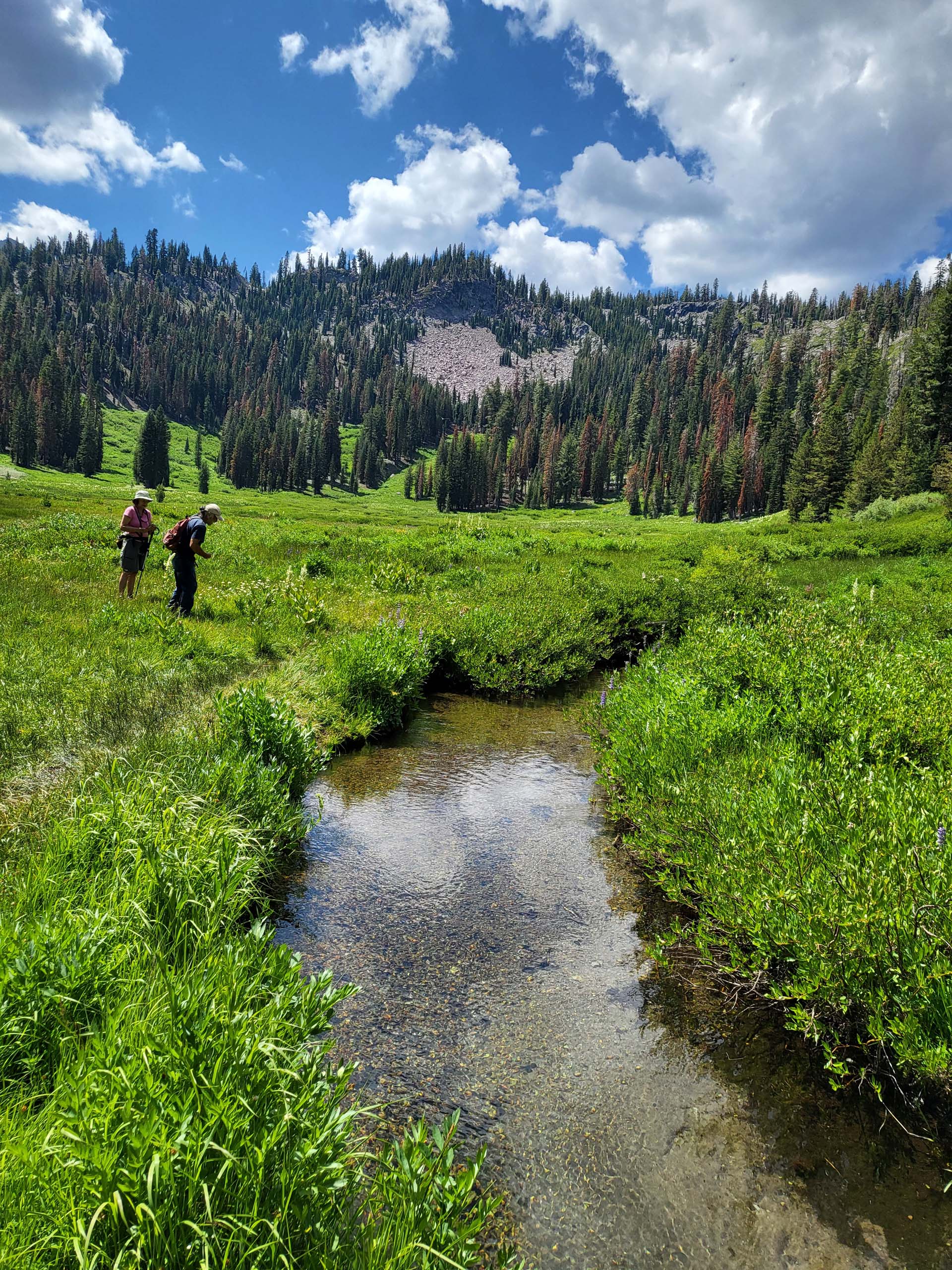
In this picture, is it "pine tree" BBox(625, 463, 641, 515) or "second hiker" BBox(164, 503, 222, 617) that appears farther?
"pine tree" BBox(625, 463, 641, 515)

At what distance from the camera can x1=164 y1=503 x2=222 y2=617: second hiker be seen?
13.5 metres

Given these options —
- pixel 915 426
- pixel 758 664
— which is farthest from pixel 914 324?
pixel 758 664

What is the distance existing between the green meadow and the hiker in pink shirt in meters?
0.78

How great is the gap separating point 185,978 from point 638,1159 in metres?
3.09

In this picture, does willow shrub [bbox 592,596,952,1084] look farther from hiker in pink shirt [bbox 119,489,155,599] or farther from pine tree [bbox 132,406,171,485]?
pine tree [bbox 132,406,171,485]

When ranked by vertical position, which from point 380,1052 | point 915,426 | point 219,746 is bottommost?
point 380,1052

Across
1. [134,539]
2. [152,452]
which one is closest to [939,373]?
[134,539]

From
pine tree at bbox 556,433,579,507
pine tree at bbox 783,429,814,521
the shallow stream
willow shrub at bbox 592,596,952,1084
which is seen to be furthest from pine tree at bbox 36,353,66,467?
the shallow stream

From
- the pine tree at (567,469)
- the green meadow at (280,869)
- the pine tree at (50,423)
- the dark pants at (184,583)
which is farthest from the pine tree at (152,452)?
the dark pants at (184,583)

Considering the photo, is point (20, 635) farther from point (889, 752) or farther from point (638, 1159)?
point (889, 752)

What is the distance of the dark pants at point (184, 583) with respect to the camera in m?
14.1

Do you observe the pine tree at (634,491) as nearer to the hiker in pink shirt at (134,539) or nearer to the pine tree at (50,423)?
the pine tree at (50,423)

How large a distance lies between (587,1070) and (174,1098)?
316 centimetres

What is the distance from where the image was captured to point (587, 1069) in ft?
15.3
